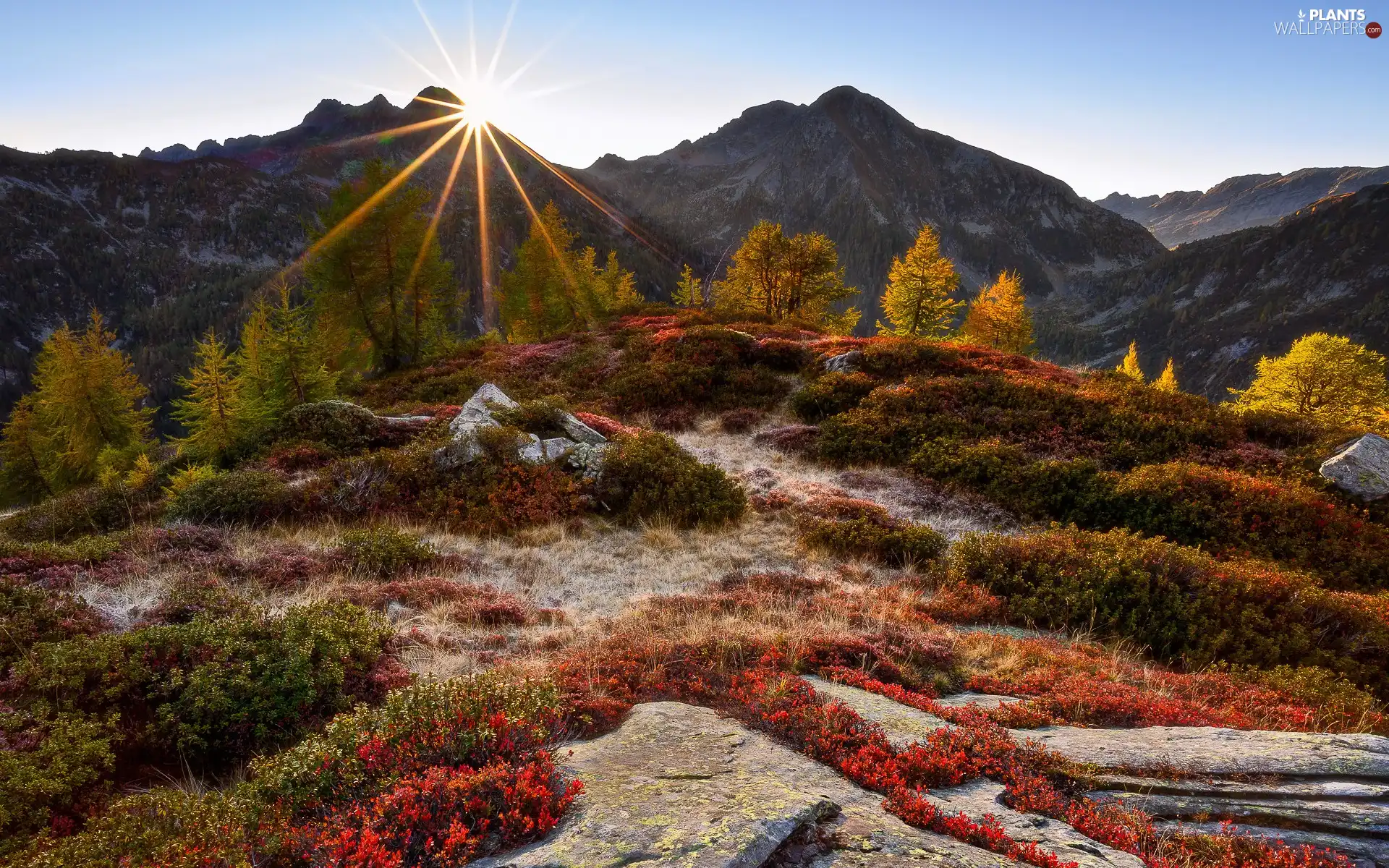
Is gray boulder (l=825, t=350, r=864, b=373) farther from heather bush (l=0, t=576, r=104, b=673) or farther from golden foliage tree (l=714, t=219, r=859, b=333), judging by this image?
heather bush (l=0, t=576, r=104, b=673)

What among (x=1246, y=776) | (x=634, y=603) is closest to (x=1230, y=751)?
(x=1246, y=776)

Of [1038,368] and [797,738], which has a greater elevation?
[1038,368]

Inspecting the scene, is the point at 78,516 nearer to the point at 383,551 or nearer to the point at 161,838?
the point at 383,551

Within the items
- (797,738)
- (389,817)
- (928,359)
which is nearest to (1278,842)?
(797,738)

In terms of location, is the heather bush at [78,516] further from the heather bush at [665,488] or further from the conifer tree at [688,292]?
the conifer tree at [688,292]

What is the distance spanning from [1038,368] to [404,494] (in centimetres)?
2343

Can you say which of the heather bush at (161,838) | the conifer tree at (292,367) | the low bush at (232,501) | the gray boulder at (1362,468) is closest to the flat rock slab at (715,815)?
the heather bush at (161,838)

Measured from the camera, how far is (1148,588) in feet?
30.7

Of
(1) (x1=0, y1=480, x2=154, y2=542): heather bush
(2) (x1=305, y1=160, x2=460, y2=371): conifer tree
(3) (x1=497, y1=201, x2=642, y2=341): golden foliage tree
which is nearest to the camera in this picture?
(1) (x1=0, y1=480, x2=154, y2=542): heather bush

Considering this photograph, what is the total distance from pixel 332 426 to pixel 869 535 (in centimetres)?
1456

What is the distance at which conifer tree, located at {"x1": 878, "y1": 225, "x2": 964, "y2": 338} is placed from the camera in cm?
4081

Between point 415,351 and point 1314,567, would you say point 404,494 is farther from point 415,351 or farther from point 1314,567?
point 415,351

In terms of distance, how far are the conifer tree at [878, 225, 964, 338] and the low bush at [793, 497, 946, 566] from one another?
97.9ft

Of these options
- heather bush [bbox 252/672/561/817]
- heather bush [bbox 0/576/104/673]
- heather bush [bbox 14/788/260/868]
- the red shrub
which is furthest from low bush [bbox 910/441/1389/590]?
heather bush [bbox 0/576/104/673]
